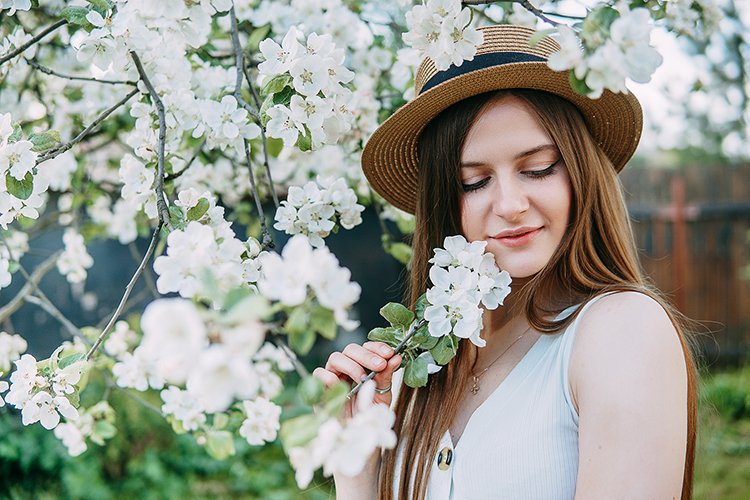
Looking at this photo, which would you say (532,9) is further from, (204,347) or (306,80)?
(204,347)

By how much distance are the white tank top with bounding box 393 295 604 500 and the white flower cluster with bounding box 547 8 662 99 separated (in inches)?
22.0

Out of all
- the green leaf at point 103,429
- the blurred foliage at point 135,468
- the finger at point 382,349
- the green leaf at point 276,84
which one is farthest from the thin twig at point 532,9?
the blurred foliage at point 135,468

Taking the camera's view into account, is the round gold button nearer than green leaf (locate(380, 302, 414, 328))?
No

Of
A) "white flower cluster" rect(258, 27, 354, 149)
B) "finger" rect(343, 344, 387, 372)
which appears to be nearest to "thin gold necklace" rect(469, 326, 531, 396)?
"finger" rect(343, 344, 387, 372)

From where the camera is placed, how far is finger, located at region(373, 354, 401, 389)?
3.82 feet

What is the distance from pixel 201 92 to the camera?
167 centimetres

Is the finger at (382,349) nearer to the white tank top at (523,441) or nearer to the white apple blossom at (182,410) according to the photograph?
the white tank top at (523,441)

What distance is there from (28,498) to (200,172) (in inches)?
92.7

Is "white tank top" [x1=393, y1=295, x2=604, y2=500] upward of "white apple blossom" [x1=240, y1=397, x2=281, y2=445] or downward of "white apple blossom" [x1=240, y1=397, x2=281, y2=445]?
upward

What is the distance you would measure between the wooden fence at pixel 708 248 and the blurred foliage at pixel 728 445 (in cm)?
51

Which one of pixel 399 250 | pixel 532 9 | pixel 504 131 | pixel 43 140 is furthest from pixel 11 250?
pixel 532 9

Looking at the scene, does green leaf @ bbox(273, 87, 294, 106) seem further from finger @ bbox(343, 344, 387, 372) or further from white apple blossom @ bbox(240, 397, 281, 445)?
white apple blossom @ bbox(240, 397, 281, 445)

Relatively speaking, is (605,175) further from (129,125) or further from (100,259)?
(100,259)

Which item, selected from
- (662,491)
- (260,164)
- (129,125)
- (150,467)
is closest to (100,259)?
(150,467)
